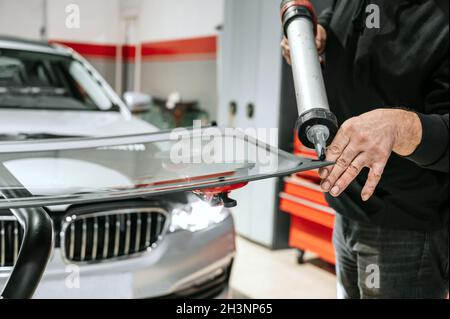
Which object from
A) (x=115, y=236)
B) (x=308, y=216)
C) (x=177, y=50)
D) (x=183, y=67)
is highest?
(x=177, y=50)

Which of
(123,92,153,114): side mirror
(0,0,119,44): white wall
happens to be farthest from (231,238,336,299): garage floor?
(123,92,153,114): side mirror

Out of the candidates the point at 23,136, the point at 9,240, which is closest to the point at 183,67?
the point at 9,240

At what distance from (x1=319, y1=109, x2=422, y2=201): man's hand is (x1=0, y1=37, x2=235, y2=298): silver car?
57 cm

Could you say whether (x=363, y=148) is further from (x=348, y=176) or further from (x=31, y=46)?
(x=31, y=46)

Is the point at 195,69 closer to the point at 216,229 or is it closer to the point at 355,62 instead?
the point at 216,229

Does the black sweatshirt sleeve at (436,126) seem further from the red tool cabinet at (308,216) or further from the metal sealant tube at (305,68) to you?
the red tool cabinet at (308,216)

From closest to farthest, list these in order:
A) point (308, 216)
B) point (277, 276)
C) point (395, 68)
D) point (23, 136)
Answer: point (395, 68)
point (23, 136)
point (277, 276)
point (308, 216)

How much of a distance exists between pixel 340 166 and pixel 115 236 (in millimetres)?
890

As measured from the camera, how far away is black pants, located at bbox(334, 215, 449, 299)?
0.83 m

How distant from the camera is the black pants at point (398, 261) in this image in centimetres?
83

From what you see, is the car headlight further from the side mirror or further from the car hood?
the side mirror

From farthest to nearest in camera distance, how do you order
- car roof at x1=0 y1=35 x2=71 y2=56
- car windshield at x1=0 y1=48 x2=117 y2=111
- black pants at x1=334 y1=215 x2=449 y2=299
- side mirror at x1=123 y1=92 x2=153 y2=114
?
side mirror at x1=123 y1=92 x2=153 y2=114, car roof at x1=0 y1=35 x2=71 y2=56, car windshield at x1=0 y1=48 x2=117 y2=111, black pants at x1=334 y1=215 x2=449 y2=299

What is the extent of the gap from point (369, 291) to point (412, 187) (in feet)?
0.68

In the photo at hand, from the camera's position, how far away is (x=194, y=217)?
1.22m
